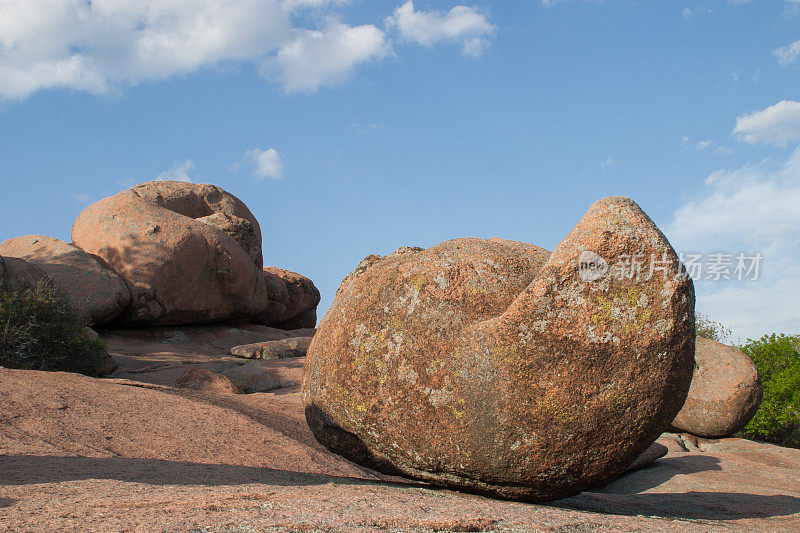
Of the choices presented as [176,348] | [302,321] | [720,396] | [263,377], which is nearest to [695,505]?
[720,396]

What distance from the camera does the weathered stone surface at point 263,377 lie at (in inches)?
483

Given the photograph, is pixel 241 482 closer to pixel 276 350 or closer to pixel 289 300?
pixel 276 350

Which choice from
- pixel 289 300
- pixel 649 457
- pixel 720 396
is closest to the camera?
pixel 649 457

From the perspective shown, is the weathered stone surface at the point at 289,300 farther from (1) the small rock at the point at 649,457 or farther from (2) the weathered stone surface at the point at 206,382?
(1) the small rock at the point at 649,457

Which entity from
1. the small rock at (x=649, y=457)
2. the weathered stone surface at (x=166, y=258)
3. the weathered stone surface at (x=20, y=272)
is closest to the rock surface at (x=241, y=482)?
the small rock at (x=649, y=457)

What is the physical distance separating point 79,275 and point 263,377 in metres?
7.52

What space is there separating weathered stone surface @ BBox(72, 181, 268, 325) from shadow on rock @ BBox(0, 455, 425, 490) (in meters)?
13.1

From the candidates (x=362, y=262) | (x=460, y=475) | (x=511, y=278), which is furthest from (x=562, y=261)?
(x=362, y=262)

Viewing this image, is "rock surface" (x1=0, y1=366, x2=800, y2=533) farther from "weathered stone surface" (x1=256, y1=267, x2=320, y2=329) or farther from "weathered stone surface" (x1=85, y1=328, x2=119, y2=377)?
"weathered stone surface" (x1=256, y1=267, x2=320, y2=329)

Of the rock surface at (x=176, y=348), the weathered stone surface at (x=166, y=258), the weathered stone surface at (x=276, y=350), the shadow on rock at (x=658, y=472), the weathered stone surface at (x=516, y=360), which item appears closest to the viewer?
the weathered stone surface at (x=516, y=360)

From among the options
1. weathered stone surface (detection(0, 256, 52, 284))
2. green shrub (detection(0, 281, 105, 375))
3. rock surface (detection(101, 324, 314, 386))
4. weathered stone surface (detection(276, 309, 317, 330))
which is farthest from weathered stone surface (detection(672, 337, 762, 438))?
weathered stone surface (detection(276, 309, 317, 330))

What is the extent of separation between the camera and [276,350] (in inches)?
621

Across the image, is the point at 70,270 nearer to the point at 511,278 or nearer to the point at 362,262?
the point at 362,262

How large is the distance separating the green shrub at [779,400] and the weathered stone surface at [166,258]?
50.9 ft
